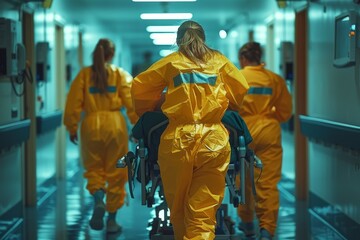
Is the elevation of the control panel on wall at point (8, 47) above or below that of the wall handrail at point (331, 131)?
above

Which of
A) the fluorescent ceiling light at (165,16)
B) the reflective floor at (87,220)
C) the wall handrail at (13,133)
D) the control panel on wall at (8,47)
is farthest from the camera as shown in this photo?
the fluorescent ceiling light at (165,16)

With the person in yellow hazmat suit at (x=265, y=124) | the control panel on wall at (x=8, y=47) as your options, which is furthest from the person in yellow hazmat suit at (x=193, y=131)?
the control panel on wall at (x=8, y=47)

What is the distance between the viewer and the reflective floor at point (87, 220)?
6172mm

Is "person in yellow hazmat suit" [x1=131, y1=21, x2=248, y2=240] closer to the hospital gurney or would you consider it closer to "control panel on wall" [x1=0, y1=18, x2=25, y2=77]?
the hospital gurney

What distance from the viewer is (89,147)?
6.30 metres

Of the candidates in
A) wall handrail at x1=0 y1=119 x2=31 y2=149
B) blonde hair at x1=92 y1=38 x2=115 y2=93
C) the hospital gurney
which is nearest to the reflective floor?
wall handrail at x1=0 y1=119 x2=31 y2=149

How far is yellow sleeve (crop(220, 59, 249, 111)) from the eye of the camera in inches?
181

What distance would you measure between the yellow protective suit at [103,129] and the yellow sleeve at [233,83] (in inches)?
70.7

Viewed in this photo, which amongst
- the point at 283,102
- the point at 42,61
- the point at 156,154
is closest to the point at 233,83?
the point at 156,154

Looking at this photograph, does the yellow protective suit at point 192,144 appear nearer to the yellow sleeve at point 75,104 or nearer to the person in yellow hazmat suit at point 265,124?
the person in yellow hazmat suit at point 265,124

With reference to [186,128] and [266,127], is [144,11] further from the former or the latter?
[186,128]

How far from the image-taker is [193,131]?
4289 mm

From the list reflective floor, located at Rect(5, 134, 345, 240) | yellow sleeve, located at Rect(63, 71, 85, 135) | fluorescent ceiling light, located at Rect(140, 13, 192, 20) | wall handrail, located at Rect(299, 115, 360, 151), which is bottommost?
reflective floor, located at Rect(5, 134, 345, 240)

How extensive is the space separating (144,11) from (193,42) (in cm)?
510
